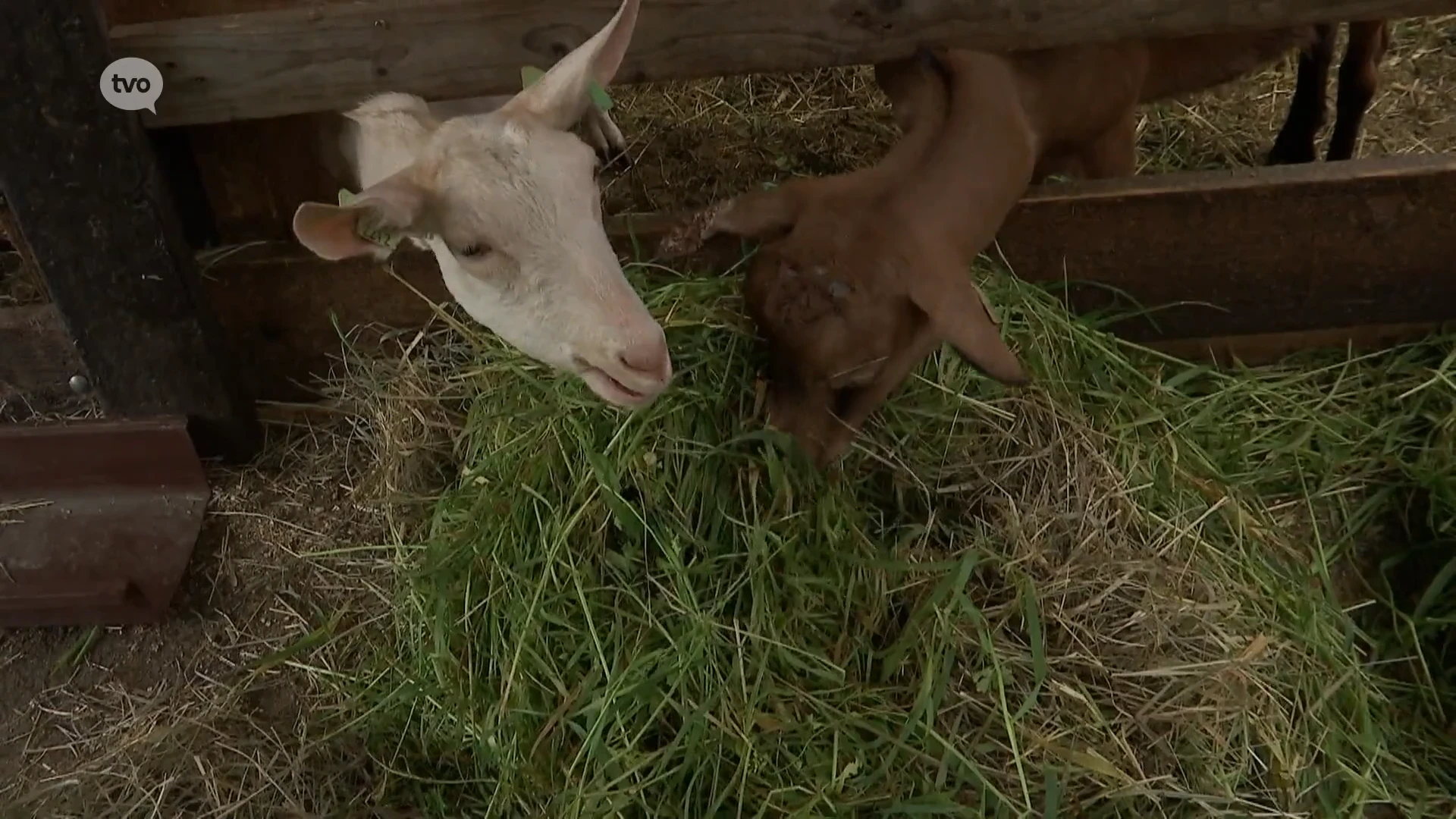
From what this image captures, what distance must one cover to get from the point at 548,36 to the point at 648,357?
895 mm

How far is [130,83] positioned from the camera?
2188mm

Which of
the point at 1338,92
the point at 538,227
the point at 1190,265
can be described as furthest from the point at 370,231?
the point at 1338,92

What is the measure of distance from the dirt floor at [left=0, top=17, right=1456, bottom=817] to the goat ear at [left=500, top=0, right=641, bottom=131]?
3.70 feet

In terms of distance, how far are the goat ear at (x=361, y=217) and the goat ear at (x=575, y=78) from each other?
0.30 metres

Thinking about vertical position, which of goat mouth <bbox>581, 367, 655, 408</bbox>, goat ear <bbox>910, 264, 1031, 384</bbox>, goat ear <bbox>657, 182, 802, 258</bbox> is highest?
goat ear <bbox>657, 182, 802, 258</bbox>

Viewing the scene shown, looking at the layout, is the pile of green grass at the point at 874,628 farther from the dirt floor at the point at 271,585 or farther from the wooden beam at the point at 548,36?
the wooden beam at the point at 548,36

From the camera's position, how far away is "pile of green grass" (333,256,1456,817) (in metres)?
2.00

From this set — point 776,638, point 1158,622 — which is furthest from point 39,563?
point 1158,622

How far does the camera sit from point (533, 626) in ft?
6.85

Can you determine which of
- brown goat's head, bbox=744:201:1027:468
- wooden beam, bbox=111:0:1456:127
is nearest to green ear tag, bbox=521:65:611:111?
wooden beam, bbox=111:0:1456:127

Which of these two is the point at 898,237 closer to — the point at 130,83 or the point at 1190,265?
the point at 1190,265

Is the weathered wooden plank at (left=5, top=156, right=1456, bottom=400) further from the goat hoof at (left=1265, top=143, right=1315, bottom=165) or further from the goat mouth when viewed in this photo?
the goat hoof at (left=1265, top=143, right=1315, bottom=165)

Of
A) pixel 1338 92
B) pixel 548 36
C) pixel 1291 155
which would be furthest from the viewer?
pixel 1291 155

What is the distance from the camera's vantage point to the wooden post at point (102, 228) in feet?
7.11
